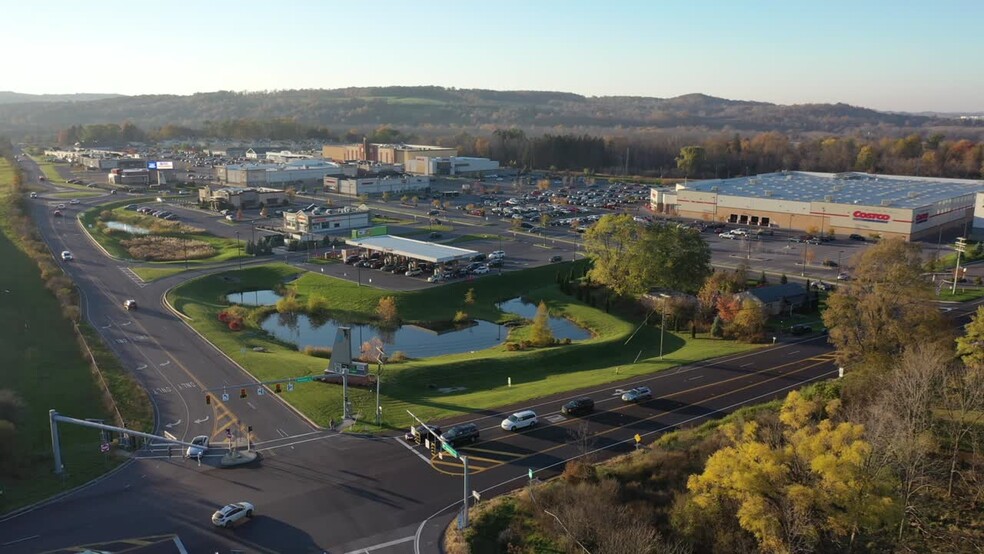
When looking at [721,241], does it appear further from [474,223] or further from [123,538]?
[123,538]

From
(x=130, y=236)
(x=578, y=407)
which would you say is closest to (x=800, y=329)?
(x=578, y=407)

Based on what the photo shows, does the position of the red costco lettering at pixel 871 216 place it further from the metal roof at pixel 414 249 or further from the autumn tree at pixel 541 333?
the autumn tree at pixel 541 333

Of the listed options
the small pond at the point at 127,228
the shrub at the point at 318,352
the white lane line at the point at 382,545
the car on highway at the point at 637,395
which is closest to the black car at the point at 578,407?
the car on highway at the point at 637,395

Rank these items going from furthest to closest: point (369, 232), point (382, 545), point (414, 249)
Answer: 1. point (369, 232)
2. point (414, 249)
3. point (382, 545)

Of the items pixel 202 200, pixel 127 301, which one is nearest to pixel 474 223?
pixel 202 200

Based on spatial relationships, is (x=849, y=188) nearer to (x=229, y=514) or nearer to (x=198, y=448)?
(x=198, y=448)

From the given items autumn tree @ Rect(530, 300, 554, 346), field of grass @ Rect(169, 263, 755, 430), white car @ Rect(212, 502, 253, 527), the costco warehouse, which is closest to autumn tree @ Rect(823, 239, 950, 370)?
field of grass @ Rect(169, 263, 755, 430)
